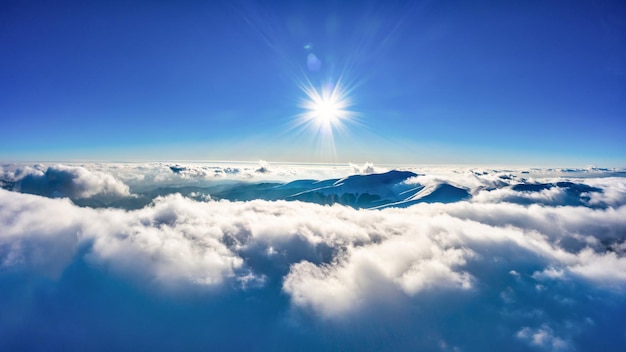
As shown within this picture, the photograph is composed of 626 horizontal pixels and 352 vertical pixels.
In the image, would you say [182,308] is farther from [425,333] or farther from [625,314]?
[625,314]

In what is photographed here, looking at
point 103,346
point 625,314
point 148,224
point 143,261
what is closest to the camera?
point 103,346

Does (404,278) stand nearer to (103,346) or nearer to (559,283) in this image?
(559,283)

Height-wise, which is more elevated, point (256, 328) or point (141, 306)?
point (141, 306)

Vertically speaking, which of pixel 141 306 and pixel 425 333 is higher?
pixel 141 306

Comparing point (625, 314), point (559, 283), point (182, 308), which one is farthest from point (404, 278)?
point (182, 308)

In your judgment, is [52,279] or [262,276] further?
[262,276]

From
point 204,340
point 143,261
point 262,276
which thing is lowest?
point 204,340

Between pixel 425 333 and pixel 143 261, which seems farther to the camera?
pixel 143 261

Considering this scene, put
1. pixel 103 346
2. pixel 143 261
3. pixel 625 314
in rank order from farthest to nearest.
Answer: pixel 143 261, pixel 625 314, pixel 103 346

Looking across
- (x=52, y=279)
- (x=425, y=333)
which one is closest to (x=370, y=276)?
(x=425, y=333)
